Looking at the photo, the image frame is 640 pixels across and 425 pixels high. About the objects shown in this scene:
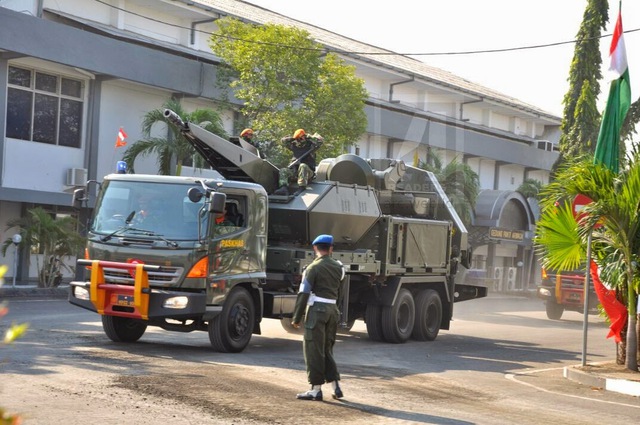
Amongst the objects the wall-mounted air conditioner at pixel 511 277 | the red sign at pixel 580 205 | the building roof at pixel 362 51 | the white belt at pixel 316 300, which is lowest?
the wall-mounted air conditioner at pixel 511 277

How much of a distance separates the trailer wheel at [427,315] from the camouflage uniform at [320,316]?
7.61 m

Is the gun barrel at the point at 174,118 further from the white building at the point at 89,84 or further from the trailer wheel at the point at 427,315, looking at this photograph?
the white building at the point at 89,84

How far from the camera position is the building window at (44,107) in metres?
30.2

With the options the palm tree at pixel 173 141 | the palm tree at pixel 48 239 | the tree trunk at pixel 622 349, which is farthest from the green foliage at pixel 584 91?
the tree trunk at pixel 622 349

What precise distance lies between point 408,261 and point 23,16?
15820 millimetres

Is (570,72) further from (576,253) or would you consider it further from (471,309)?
(576,253)

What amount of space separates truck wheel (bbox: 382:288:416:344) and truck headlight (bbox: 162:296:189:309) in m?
5.31

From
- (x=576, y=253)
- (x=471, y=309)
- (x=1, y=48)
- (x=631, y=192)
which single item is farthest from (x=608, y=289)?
(x=1, y=48)

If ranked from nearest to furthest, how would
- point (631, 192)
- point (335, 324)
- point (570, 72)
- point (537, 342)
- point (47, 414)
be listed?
point (47, 414)
point (335, 324)
point (631, 192)
point (537, 342)
point (570, 72)

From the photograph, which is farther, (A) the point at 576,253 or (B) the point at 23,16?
(B) the point at 23,16

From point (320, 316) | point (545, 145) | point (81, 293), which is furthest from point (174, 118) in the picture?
point (545, 145)

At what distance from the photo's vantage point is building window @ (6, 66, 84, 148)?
30.2m

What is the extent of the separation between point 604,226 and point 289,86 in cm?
1804

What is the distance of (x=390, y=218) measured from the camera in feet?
56.8
